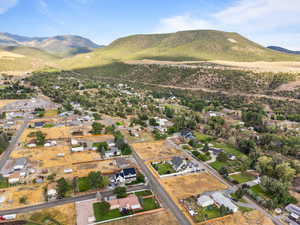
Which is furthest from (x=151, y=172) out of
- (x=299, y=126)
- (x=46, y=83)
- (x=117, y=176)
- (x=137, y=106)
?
(x=46, y=83)

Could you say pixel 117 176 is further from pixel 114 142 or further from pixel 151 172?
pixel 114 142

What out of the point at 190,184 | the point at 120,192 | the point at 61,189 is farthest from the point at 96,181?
the point at 190,184

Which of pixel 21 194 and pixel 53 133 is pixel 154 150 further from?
pixel 53 133

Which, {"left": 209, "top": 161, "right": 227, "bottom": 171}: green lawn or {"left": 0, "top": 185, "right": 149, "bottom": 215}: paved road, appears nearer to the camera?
{"left": 0, "top": 185, "right": 149, "bottom": 215}: paved road

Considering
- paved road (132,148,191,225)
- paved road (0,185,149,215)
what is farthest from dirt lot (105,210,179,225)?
paved road (0,185,149,215)

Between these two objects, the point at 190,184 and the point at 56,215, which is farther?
the point at 190,184

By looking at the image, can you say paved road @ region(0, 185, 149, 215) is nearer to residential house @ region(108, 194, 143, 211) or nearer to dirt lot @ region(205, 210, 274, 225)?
residential house @ region(108, 194, 143, 211)
